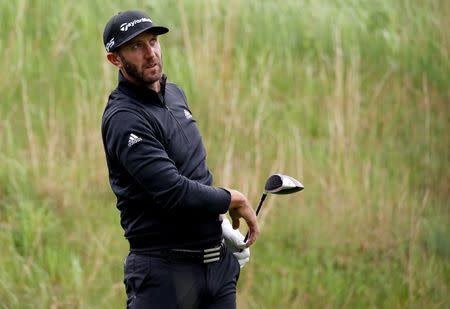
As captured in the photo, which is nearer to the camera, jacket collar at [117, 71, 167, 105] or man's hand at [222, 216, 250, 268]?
jacket collar at [117, 71, 167, 105]

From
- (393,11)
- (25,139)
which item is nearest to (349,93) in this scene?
(393,11)

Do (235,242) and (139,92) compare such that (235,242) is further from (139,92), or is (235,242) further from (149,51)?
(149,51)

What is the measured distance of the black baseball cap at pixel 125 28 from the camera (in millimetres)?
4191

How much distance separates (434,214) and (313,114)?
49.0 inches

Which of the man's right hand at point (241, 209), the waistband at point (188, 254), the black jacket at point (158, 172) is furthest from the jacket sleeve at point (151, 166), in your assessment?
the waistband at point (188, 254)

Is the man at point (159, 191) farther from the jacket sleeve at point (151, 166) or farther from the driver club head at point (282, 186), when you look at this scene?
the driver club head at point (282, 186)

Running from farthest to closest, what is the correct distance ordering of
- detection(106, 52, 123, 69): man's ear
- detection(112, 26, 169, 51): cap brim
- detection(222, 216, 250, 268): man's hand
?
detection(222, 216, 250, 268): man's hand < detection(106, 52, 123, 69): man's ear < detection(112, 26, 169, 51): cap brim

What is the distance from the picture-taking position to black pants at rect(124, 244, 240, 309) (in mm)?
4262

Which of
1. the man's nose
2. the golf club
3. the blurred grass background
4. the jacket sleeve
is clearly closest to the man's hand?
the golf club

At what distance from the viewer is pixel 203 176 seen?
436 centimetres

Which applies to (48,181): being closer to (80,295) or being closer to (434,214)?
(80,295)

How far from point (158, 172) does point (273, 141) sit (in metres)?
3.45

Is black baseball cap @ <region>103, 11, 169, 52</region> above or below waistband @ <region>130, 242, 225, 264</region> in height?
above

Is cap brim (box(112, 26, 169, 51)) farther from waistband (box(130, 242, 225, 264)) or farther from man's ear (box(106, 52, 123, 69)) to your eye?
waistband (box(130, 242, 225, 264))
